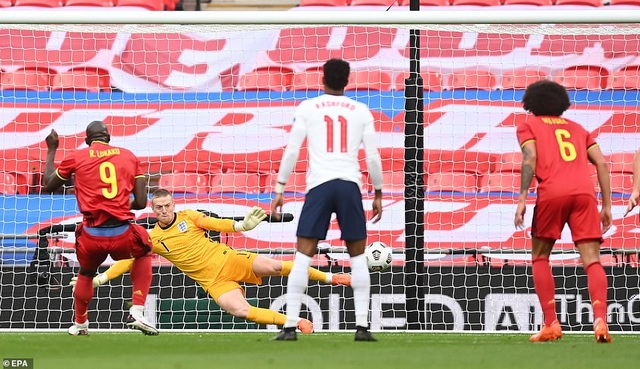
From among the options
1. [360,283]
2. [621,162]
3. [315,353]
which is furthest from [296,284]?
[621,162]

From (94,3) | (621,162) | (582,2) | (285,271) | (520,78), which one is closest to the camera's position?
(285,271)

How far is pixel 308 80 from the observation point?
15.2 metres

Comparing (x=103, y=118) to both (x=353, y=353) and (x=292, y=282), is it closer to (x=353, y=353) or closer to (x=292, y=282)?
(x=292, y=282)

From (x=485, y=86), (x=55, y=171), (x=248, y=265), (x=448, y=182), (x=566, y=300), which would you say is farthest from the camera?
(x=485, y=86)

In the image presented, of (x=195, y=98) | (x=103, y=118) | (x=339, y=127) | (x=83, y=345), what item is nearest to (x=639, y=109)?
(x=195, y=98)

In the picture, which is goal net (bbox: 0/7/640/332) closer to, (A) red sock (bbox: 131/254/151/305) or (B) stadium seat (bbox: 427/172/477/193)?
(B) stadium seat (bbox: 427/172/477/193)

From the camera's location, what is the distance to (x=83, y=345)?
7.59 m

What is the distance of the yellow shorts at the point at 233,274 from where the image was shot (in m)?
9.82

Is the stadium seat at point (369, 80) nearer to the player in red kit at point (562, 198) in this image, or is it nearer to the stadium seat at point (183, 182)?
the stadium seat at point (183, 182)

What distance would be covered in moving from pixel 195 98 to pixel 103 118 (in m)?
1.23

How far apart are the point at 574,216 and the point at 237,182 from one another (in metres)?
6.64

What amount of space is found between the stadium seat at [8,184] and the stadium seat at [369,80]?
167 inches

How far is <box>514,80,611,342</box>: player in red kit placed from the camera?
7699 millimetres

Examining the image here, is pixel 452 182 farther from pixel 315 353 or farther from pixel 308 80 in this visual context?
pixel 315 353
